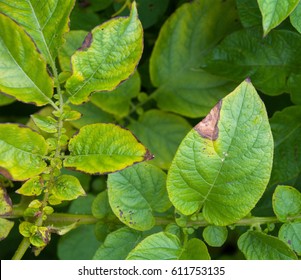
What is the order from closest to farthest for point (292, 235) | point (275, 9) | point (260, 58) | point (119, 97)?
point (275, 9) < point (292, 235) < point (260, 58) < point (119, 97)

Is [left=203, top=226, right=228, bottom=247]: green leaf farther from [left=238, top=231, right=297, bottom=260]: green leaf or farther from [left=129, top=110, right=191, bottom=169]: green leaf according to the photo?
[left=129, top=110, right=191, bottom=169]: green leaf

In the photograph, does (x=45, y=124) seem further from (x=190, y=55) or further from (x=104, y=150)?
(x=190, y=55)

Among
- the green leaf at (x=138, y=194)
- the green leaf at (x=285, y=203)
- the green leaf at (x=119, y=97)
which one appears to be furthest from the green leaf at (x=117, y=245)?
the green leaf at (x=119, y=97)

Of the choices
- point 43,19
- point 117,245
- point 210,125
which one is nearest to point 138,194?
point 117,245

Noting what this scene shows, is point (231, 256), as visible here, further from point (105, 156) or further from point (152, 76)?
point (105, 156)

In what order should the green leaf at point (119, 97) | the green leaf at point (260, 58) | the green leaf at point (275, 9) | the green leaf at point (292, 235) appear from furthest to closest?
A: 1. the green leaf at point (119, 97)
2. the green leaf at point (260, 58)
3. the green leaf at point (292, 235)
4. the green leaf at point (275, 9)

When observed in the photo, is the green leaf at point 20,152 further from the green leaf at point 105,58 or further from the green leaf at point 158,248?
the green leaf at point 158,248
